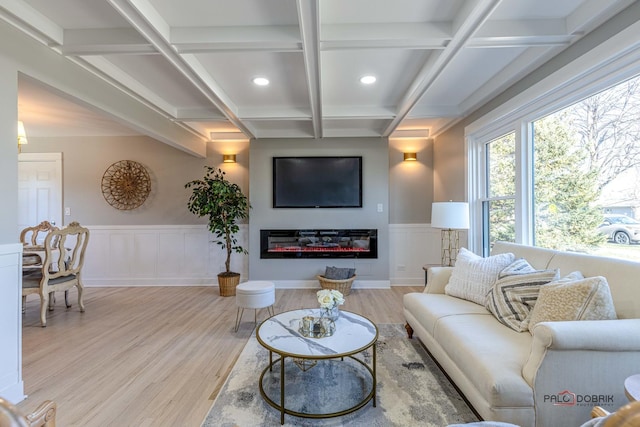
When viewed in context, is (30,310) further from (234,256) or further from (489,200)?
(489,200)

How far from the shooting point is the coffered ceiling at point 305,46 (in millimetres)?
1820

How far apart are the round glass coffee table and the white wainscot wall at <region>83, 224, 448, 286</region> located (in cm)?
276

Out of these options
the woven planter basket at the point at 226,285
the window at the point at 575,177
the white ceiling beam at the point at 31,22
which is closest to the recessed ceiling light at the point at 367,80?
the window at the point at 575,177

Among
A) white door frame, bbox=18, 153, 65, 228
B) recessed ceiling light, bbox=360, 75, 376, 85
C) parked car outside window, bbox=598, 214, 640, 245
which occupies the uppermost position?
recessed ceiling light, bbox=360, 75, 376, 85

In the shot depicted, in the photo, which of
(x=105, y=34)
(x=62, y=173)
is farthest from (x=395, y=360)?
(x=62, y=173)

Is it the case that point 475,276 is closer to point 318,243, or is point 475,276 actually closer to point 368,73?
point 368,73

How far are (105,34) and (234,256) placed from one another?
3.40 m

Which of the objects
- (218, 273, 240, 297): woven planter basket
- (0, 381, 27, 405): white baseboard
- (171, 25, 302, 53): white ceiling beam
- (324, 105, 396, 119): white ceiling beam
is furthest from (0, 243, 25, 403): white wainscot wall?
(324, 105, 396, 119): white ceiling beam

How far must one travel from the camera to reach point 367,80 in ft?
9.31

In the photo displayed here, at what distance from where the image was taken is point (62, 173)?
4.70 m

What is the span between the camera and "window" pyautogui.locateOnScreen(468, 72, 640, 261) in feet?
6.12

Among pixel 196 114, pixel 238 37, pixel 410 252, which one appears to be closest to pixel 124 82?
pixel 196 114

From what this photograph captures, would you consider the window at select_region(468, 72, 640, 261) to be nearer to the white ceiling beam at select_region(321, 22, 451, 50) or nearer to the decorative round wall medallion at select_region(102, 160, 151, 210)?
the white ceiling beam at select_region(321, 22, 451, 50)

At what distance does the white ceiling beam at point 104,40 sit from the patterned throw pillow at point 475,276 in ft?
9.71
